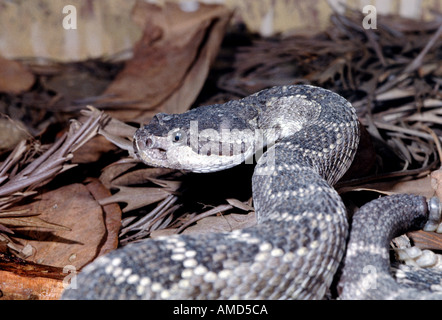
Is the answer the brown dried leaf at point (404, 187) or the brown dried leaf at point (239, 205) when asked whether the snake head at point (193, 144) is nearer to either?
the brown dried leaf at point (239, 205)

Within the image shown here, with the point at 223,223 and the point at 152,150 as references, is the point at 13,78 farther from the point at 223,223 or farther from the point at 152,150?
the point at 223,223

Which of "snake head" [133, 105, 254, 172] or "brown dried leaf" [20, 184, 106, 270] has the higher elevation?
"snake head" [133, 105, 254, 172]

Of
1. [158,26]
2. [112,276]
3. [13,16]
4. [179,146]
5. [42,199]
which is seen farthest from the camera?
[13,16]

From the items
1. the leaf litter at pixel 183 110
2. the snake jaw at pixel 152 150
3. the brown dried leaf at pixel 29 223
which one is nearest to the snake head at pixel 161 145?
the snake jaw at pixel 152 150

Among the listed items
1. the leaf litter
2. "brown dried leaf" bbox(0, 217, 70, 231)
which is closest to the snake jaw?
the leaf litter

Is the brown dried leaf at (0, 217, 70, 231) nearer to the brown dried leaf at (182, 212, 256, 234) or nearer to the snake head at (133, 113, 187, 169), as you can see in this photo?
the snake head at (133, 113, 187, 169)

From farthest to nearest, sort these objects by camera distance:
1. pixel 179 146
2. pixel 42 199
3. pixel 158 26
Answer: pixel 158 26 → pixel 42 199 → pixel 179 146

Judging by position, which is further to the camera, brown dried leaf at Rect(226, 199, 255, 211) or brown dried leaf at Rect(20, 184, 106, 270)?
brown dried leaf at Rect(226, 199, 255, 211)
